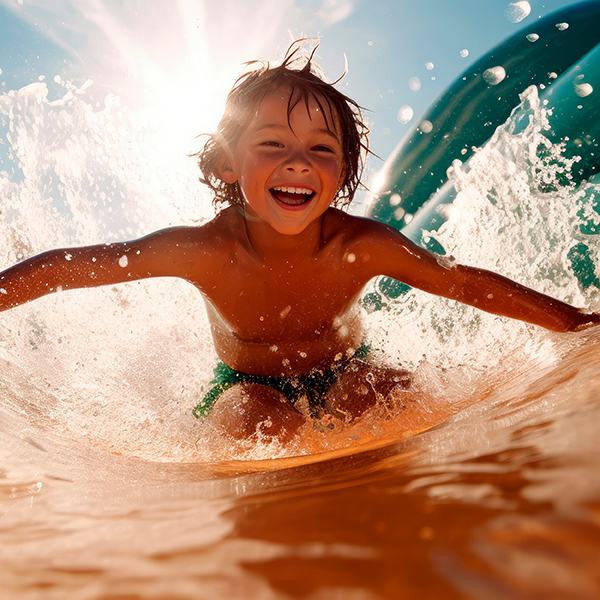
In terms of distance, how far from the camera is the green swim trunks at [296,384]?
4.58 ft

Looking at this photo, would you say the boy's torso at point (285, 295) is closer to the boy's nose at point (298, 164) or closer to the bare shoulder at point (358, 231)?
the bare shoulder at point (358, 231)

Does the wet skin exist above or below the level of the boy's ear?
below

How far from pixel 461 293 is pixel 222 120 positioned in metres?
0.95

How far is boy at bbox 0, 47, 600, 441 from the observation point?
4.00 feet

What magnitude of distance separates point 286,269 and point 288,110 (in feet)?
1.45

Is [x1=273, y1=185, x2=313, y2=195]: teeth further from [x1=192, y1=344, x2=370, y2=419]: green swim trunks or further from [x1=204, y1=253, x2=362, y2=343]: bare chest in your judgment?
[x1=192, y1=344, x2=370, y2=419]: green swim trunks

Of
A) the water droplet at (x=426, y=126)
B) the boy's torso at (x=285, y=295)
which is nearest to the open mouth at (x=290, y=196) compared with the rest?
the boy's torso at (x=285, y=295)

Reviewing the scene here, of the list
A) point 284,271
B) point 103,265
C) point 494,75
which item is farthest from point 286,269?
point 494,75

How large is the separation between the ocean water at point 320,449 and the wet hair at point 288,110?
1.50 feet

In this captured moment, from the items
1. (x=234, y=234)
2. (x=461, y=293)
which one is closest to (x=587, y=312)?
(x=461, y=293)

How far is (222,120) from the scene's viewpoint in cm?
154

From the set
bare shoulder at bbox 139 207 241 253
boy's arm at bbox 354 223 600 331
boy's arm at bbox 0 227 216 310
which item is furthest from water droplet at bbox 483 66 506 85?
boy's arm at bbox 0 227 216 310

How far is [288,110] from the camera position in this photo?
4.20 feet

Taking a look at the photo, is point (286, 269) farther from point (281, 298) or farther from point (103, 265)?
point (103, 265)
